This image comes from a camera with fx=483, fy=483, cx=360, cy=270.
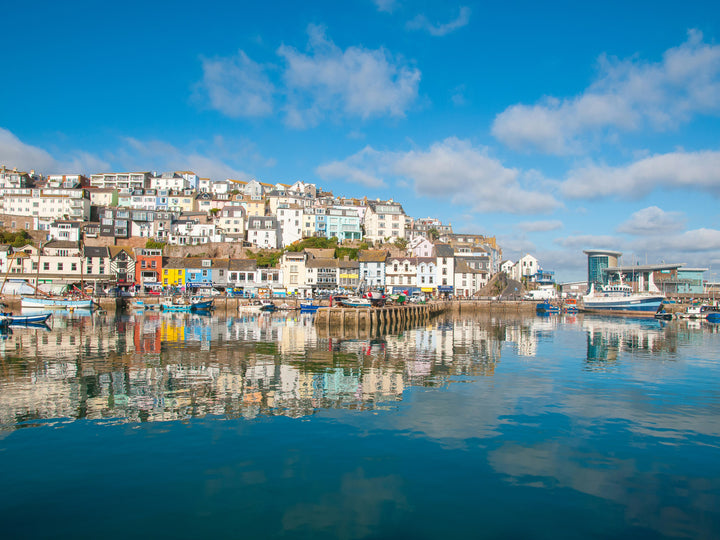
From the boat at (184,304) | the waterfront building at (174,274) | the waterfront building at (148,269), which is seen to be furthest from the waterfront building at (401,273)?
the waterfront building at (148,269)

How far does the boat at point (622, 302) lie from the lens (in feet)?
260

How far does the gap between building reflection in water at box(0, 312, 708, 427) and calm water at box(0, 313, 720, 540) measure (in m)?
0.16

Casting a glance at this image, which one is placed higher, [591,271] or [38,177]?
[38,177]

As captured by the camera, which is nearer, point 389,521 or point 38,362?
point 389,521

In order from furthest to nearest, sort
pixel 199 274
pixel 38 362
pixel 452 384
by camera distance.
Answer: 1. pixel 199 274
2. pixel 38 362
3. pixel 452 384

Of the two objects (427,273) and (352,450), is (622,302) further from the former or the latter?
(352,450)

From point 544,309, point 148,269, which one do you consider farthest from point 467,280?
point 148,269

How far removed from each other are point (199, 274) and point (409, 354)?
230 ft

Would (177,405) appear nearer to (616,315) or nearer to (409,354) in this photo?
(409,354)

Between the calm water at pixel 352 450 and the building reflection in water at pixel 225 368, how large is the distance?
0.51ft

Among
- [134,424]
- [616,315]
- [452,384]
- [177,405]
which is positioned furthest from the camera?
[616,315]

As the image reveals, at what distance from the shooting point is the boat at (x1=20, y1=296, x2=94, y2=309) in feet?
223

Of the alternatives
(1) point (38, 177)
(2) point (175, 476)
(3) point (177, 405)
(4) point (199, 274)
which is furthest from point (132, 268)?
(2) point (175, 476)

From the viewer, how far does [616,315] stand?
263 feet
